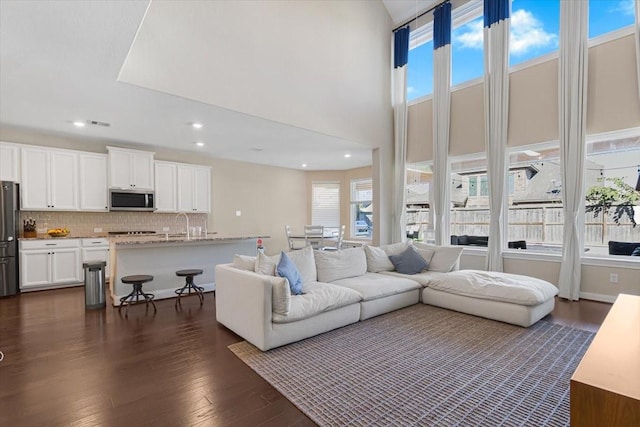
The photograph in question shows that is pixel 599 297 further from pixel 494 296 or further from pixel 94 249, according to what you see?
pixel 94 249

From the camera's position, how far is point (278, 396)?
6.98 ft

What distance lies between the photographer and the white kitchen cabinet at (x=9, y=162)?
502 centimetres

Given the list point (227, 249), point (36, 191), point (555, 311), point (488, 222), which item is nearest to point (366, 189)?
point (488, 222)

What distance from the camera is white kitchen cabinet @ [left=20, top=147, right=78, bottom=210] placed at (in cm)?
523

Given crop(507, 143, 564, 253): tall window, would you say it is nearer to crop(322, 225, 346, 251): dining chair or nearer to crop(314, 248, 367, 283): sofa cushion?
crop(314, 248, 367, 283): sofa cushion

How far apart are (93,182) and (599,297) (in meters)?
8.49

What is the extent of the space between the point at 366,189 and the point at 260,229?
10.7 feet

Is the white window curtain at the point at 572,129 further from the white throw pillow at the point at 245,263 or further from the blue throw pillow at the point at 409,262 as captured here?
the white throw pillow at the point at 245,263

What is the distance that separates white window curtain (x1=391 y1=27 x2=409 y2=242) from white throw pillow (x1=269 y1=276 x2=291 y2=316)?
15.1 ft

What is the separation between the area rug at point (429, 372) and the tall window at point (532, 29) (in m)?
4.34

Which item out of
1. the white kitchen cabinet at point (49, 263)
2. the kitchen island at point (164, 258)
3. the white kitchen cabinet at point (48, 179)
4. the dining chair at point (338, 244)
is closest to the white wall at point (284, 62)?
the dining chair at point (338, 244)

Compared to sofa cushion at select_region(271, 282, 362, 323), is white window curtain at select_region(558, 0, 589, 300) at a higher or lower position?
higher

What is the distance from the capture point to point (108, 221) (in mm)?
6273

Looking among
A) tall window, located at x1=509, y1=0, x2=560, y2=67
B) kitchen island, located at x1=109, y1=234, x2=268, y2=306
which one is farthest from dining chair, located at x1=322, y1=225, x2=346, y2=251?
tall window, located at x1=509, y1=0, x2=560, y2=67
